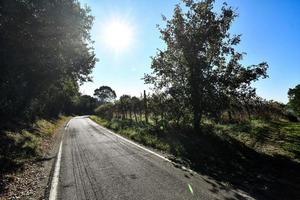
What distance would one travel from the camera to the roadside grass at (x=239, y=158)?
21.8 ft

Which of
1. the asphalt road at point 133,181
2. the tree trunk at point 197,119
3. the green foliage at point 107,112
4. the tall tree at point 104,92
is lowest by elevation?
the asphalt road at point 133,181

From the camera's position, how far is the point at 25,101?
23594mm

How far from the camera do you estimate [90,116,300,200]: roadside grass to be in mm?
6633

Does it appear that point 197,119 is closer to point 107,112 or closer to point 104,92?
point 107,112

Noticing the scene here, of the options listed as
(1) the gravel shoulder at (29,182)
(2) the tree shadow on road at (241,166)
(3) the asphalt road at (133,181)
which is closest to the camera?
(3) the asphalt road at (133,181)

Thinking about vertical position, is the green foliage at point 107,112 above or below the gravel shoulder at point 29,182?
above

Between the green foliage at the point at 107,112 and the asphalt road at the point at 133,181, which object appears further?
the green foliage at the point at 107,112

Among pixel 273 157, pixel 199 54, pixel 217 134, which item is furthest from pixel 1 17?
pixel 273 157

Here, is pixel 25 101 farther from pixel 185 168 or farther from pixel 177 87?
pixel 185 168

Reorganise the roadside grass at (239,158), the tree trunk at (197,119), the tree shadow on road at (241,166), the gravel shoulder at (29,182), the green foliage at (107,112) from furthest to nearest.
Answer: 1. the green foliage at (107,112)
2. the tree trunk at (197,119)
3. the roadside grass at (239,158)
4. the gravel shoulder at (29,182)
5. the tree shadow on road at (241,166)

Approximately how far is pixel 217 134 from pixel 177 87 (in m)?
3.35

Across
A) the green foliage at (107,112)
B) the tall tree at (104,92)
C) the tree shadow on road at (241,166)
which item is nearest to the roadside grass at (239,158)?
the tree shadow on road at (241,166)

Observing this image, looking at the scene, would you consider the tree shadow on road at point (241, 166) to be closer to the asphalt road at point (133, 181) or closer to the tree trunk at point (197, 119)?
the asphalt road at point (133, 181)

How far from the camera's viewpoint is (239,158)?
987 cm
